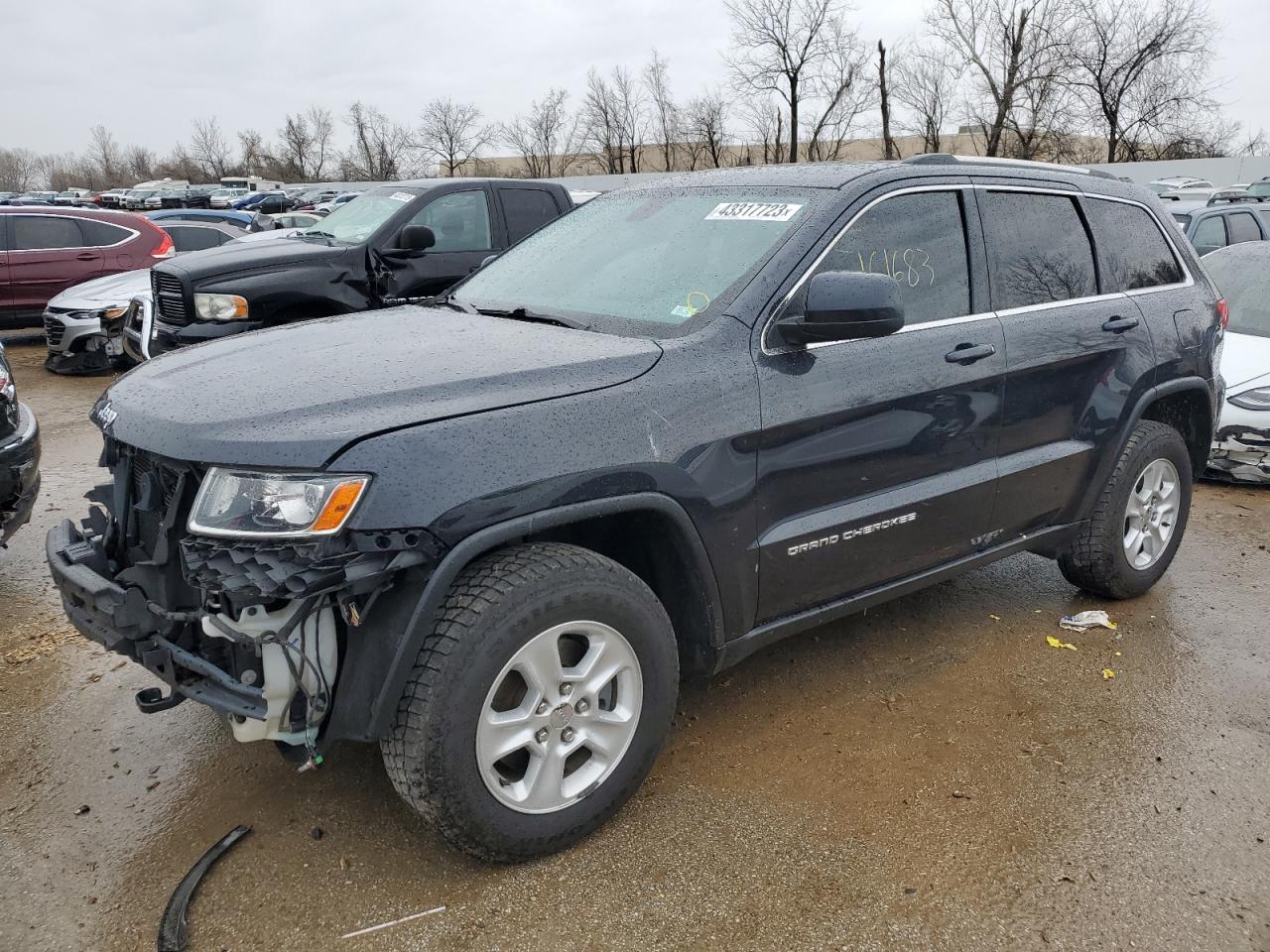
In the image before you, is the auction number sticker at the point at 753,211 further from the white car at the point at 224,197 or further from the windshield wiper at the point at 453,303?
the white car at the point at 224,197

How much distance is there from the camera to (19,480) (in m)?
4.23

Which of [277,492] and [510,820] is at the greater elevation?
[277,492]

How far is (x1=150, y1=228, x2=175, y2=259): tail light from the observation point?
12383 millimetres

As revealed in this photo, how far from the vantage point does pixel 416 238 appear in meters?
6.96

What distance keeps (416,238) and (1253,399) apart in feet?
18.5

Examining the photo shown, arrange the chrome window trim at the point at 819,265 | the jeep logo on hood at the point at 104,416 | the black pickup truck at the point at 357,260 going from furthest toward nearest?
1. the black pickup truck at the point at 357,260
2. the chrome window trim at the point at 819,265
3. the jeep logo on hood at the point at 104,416

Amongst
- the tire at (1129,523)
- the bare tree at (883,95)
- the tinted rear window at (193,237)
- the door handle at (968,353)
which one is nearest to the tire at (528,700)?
the door handle at (968,353)

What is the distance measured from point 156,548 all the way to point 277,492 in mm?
470

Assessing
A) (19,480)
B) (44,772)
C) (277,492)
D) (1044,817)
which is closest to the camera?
(277,492)

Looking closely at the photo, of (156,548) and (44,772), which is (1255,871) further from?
(44,772)

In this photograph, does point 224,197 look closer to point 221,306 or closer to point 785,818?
point 221,306

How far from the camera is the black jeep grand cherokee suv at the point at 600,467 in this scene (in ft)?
7.69

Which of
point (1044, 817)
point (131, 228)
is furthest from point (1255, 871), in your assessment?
point (131, 228)

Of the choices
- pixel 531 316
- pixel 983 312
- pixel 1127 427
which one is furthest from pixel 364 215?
pixel 1127 427
